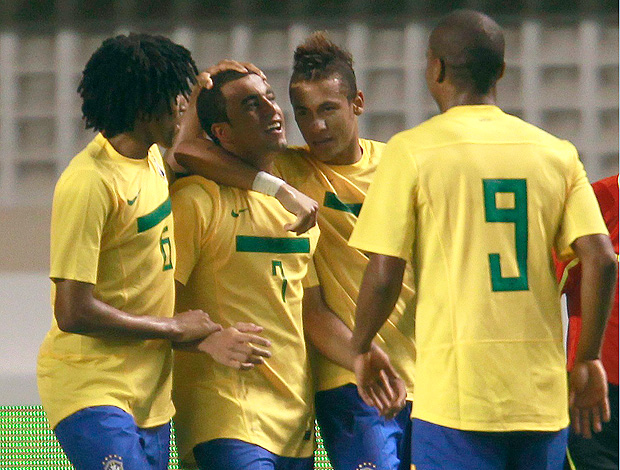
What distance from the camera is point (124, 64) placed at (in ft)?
9.96

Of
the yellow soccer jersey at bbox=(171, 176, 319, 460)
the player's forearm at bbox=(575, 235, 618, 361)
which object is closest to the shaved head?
the player's forearm at bbox=(575, 235, 618, 361)

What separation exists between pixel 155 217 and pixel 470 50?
92 centimetres

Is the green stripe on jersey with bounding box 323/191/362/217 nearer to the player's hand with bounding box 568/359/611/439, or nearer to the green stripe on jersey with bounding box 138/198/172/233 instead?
the green stripe on jersey with bounding box 138/198/172/233

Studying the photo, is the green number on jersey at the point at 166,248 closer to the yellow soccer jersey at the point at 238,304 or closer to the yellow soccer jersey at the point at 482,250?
the yellow soccer jersey at the point at 238,304

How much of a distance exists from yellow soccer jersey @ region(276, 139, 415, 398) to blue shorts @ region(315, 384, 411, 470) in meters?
0.05

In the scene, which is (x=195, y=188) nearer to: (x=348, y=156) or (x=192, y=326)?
(x=192, y=326)

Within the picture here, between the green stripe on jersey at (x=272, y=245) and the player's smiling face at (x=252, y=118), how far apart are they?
28cm

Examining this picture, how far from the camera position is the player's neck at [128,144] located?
118 inches

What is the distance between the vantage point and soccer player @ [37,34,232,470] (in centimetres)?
283

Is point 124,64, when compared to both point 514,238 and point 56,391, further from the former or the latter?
point 514,238

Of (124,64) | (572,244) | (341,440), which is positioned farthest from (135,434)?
(572,244)

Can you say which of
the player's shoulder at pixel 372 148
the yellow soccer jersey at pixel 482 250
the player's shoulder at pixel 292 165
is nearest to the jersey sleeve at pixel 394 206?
the yellow soccer jersey at pixel 482 250

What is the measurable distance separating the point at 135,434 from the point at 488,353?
0.93 m

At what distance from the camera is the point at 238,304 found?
3.25m
